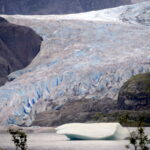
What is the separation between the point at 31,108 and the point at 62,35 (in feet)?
56.2

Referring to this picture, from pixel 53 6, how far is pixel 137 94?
10995 cm

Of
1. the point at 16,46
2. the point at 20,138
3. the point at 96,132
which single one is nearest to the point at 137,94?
the point at 16,46

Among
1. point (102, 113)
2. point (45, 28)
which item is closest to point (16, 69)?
point (45, 28)

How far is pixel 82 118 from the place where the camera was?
259 ft

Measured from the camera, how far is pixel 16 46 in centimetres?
10006

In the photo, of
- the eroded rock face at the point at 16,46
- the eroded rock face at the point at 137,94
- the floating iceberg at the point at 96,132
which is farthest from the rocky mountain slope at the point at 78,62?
the floating iceberg at the point at 96,132

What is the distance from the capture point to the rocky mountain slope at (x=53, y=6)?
595 feet

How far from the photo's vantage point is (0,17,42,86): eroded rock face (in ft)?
311

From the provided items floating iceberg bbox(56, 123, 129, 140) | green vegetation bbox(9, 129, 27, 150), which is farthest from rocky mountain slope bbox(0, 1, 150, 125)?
green vegetation bbox(9, 129, 27, 150)

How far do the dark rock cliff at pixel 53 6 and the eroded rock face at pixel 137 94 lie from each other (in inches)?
4023

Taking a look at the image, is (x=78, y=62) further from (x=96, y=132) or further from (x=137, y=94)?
(x=96, y=132)

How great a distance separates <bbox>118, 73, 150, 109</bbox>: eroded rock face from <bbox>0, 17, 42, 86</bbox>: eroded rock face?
62.3 feet

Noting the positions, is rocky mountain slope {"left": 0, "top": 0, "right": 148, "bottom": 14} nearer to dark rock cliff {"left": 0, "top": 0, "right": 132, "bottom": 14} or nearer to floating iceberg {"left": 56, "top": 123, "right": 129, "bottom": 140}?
dark rock cliff {"left": 0, "top": 0, "right": 132, "bottom": 14}

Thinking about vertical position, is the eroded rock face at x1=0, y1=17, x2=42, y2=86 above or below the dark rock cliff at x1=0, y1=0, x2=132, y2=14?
below
